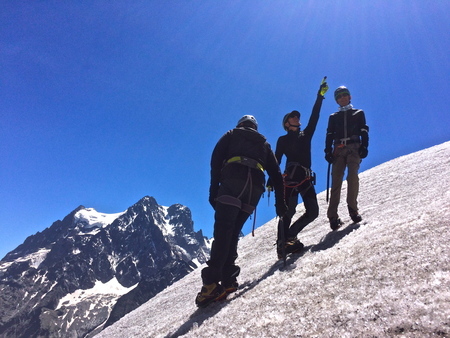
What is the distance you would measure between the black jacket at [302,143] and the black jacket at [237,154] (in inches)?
83.8

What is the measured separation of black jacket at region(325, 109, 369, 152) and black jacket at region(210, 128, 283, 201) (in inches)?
136

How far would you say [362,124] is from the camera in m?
8.77

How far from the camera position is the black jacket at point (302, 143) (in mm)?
8625

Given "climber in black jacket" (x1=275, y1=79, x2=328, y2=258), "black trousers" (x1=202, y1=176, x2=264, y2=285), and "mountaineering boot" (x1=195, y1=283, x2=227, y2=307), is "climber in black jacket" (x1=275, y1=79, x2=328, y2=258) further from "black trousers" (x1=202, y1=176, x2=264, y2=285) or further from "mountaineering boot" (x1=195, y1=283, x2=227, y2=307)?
"mountaineering boot" (x1=195, y1=283, x2=227, y2=307)

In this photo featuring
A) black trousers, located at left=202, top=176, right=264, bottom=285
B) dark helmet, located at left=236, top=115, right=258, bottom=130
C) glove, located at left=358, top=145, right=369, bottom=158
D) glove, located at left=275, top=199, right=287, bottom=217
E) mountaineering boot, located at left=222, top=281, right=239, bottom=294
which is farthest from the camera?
glove, located at left=358, top=145, right=369, bottom=158

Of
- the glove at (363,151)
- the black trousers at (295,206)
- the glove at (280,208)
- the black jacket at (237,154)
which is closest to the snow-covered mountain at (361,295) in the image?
the glove at (280,208)

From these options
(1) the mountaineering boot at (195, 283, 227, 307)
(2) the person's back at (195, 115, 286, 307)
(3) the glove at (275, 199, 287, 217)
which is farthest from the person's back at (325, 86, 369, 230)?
(1) the mountaineering boot at (195, 283, 227, 307)

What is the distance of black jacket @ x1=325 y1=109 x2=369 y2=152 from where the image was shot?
8695 millimetres

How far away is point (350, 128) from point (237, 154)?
4.44m

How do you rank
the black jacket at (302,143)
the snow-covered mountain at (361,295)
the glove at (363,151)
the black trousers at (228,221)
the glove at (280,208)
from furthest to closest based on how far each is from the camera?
the black jacket at (302,143) < the glove at (363,151) < the glove at (280,208) < the black trousers at (228,221) < the snow-covered mountain at (361,295)

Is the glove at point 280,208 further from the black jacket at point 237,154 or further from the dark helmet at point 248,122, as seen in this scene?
the dark helmet at point 248,122

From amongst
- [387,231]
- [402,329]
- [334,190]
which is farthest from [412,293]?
[334,190]

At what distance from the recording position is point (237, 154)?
→ 636 centimetres

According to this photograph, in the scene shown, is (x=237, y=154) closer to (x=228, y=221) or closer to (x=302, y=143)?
(x=228, y=221)
